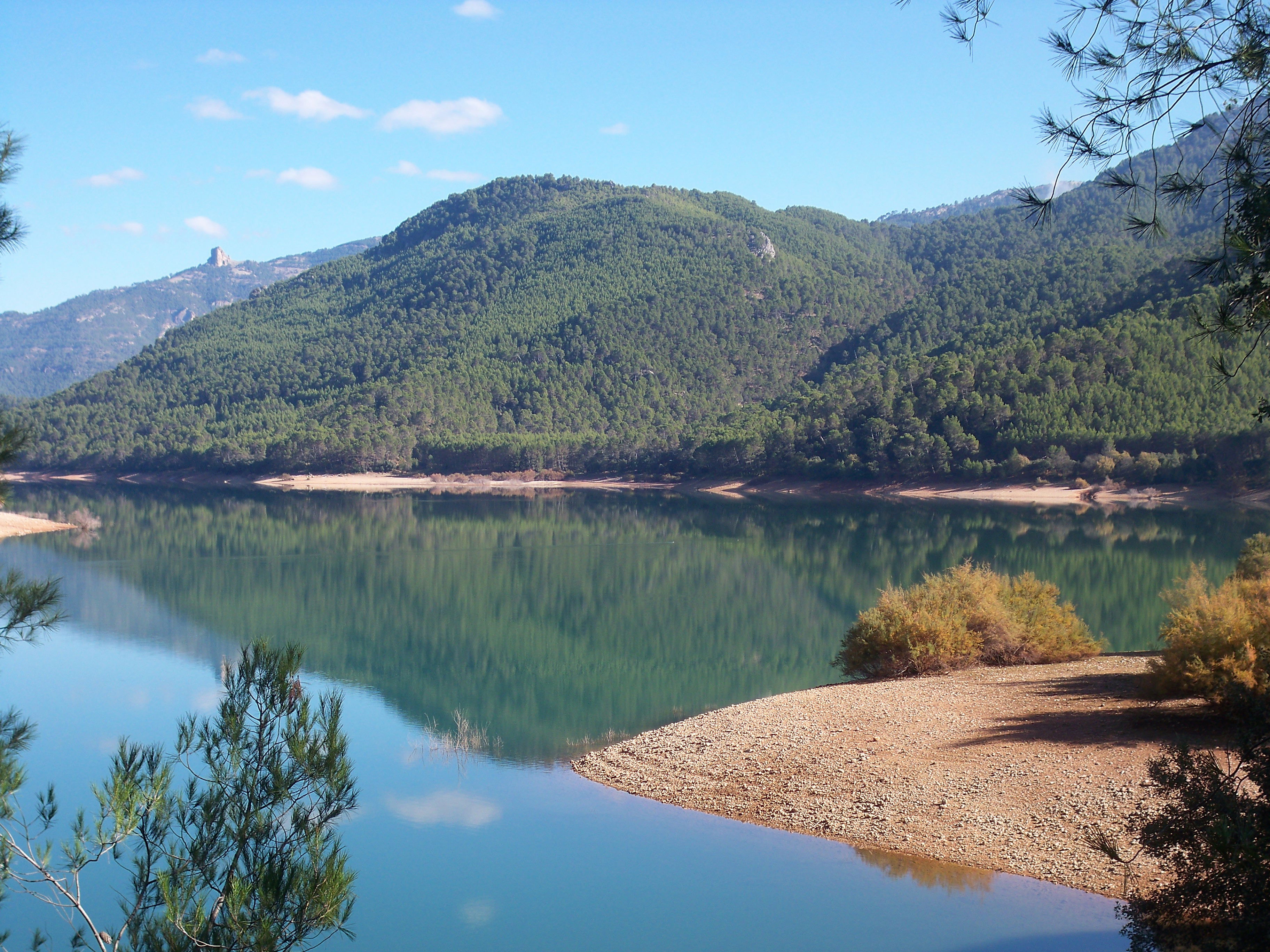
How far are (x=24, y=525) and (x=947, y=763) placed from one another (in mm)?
46324

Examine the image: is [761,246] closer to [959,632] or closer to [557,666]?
[557,666]

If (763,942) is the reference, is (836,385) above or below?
above

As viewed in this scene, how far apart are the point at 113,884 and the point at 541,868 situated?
437 cm

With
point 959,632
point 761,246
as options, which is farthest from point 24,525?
point 761,246

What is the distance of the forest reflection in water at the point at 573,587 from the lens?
19.4 m

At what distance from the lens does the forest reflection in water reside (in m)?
19.4

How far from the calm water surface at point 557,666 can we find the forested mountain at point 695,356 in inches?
608

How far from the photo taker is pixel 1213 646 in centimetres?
1145

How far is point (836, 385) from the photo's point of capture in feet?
296

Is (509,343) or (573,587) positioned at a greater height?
(509,343)

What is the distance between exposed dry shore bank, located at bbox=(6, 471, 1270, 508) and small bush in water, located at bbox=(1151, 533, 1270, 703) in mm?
45473

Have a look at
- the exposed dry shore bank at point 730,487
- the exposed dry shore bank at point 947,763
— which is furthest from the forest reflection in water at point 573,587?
the exposed dry shore bank at point 730,487

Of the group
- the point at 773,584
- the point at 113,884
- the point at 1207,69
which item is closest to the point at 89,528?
the point at 773,584

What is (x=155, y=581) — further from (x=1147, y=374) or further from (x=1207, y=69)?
(x=1147, y=374)
